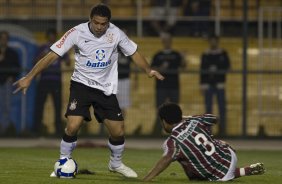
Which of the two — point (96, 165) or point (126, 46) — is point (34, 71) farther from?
point (96, 165)

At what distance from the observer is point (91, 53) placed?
1290 cm

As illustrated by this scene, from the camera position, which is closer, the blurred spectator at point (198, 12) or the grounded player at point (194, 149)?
the grounded player at point (194, 149)

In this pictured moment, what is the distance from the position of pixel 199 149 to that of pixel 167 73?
11218 mm

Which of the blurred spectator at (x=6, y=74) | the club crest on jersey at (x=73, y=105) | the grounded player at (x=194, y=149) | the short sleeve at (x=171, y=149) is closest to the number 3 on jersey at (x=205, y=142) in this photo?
the grounded player at (x=194, y=149)

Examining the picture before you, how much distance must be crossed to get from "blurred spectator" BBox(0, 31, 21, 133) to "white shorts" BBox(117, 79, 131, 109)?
2.35 meters

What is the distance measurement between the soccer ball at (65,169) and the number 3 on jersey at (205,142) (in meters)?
1.70

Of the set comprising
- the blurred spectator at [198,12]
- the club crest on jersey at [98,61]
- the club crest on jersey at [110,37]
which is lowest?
the club crest on jersey at [98,61]

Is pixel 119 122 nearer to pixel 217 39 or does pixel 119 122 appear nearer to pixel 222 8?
pixel 217 39

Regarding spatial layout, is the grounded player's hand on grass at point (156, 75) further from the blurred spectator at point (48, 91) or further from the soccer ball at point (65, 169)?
the blurred spectator at point (48, 91)

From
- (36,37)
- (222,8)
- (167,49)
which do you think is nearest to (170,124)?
(167,49)

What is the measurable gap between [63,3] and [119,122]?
479 inches

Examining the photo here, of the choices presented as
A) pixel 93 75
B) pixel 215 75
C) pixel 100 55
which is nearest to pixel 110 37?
pixel 100 55

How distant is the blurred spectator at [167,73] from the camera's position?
2294 cm

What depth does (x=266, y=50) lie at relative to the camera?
24.7 meters
